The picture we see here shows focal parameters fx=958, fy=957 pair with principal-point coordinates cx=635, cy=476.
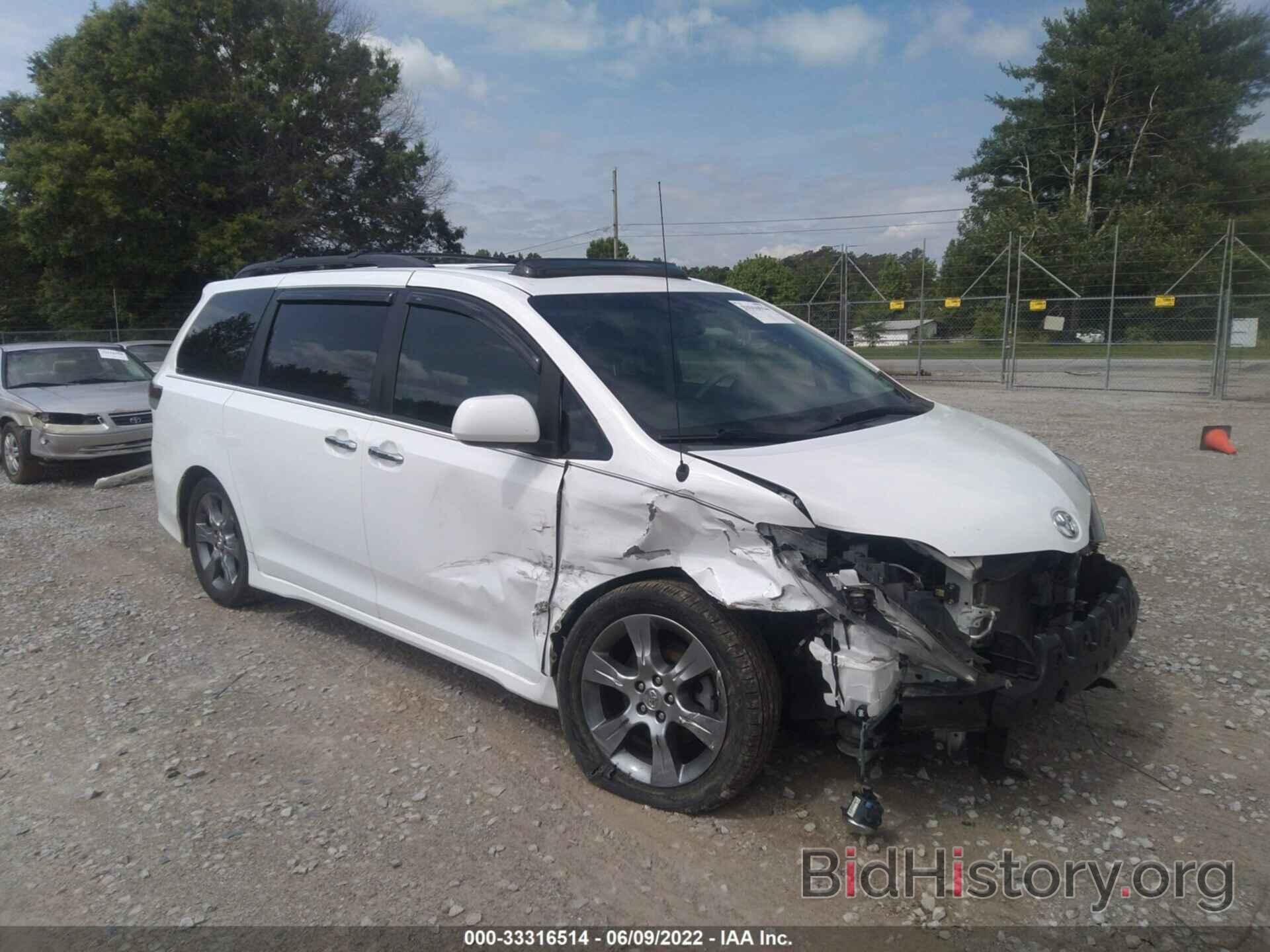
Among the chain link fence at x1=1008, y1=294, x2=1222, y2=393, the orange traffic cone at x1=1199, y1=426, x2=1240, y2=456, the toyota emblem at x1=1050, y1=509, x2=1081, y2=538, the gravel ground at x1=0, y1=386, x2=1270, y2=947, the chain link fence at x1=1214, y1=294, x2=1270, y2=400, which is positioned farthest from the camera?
the chain link fence at x1=1008, y1=294, x2=1222, y2=393

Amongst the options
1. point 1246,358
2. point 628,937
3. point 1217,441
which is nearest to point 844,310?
point 1246,358

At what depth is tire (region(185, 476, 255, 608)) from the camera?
17.4 ft

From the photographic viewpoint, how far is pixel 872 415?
13.2 feet

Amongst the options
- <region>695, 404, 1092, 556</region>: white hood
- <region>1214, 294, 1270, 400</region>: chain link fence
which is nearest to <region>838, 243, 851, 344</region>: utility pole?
<region>1214, 294, 1270, 400</region>: chain link fence

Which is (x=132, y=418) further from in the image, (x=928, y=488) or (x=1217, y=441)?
(x=1217, y=441)

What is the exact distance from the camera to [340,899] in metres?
2.93

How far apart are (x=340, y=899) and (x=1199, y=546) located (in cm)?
589

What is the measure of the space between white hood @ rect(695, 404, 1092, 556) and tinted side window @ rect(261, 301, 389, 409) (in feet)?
6.13

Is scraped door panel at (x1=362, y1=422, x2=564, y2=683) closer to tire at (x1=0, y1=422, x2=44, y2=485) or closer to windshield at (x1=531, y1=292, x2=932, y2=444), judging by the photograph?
windshield at (x1=531, y1=292, x2=932, y2=444)

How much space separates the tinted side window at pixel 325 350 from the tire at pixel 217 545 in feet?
2.75

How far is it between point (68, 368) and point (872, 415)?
10.7 metres

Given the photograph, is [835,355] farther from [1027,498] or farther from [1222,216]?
[1222,216]

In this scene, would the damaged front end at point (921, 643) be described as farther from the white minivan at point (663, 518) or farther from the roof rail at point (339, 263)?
the roof rail at point (339, 263)

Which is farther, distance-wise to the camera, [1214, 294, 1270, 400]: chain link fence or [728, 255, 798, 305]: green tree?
[728, 255, 798, 305]: green tree
